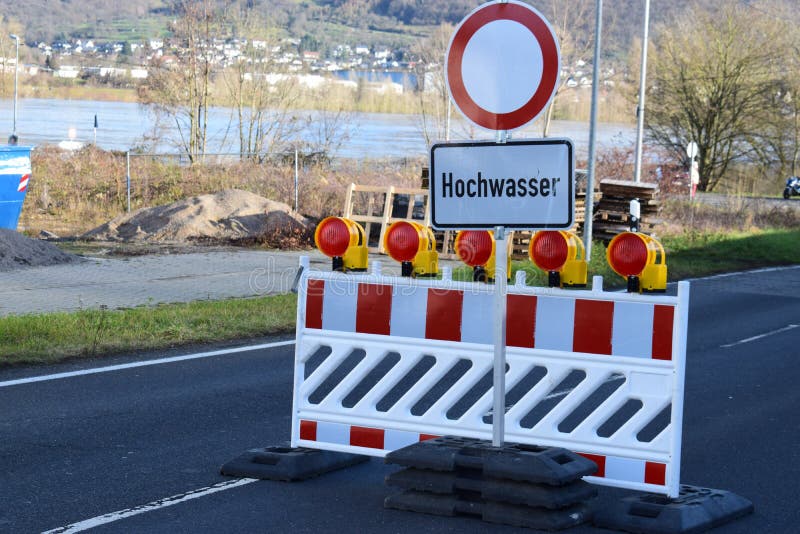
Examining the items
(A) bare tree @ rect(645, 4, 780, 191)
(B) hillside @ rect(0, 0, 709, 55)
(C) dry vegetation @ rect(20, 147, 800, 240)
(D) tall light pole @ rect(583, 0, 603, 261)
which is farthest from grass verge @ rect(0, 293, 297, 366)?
(B) hillside @ rect(0, 0, 709, 55)

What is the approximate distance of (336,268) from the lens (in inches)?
267

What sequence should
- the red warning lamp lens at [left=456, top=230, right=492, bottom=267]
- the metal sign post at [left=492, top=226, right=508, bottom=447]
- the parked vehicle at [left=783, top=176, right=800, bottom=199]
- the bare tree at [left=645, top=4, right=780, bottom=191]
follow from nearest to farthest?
the metal sign post at [left=492, top=226, right=508, bottom=447] → the red warning lamp lens at [left=456, top=230, right=492, bottom=267] → the bare tree at [left=645, top=4, right=780, bottom=191] → the parked vehicle at [left=783, top=176, right=800, bottom=199]

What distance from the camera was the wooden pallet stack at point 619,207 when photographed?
25.1 metres

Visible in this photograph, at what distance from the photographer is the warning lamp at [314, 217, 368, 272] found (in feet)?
21.9

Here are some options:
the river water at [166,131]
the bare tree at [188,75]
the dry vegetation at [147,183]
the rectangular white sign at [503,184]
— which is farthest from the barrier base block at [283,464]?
the river water at [166,131]

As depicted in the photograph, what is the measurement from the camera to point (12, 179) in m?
20.1

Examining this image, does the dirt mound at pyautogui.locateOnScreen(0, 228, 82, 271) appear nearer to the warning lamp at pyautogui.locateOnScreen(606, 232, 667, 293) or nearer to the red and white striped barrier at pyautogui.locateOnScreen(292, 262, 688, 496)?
the red and white striped barrier at pyautogui.locateOnScreen(292, 262, 688, 496)

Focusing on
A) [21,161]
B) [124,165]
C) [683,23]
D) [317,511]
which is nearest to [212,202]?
[21,161]

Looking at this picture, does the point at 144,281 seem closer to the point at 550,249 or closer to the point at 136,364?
the point at 136,364

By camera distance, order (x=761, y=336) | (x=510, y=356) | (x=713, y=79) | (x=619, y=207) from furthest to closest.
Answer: (x=713, y=79)
(x=619, y=207)
(x=761, y=336)
(x=510, y=356)

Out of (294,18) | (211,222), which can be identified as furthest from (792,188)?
(294,18)

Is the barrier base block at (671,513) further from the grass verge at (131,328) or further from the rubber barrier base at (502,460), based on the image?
the grass verge at (131,328)

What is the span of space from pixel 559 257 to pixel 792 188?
4957 cm

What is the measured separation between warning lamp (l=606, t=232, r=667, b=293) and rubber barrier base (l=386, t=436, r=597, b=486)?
974mm
